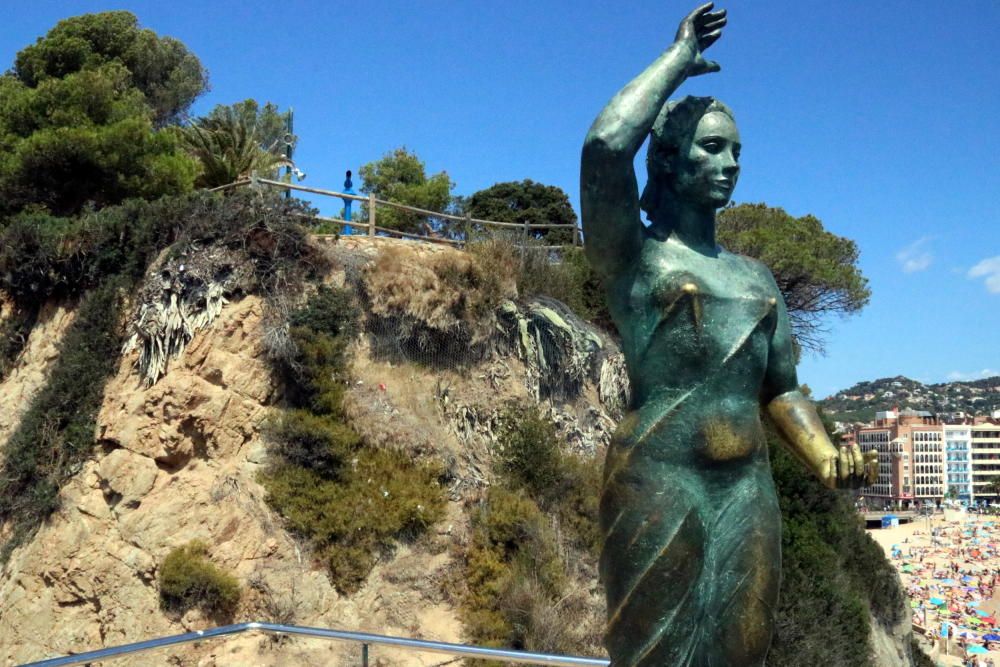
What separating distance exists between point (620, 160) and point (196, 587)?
10375mm

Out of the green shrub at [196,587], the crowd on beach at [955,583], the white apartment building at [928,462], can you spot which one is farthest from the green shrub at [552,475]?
the white apartment building at [928,462]

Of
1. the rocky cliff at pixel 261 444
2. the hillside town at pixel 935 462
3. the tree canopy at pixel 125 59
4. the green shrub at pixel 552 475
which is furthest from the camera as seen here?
the hillside town at pixel 935 462

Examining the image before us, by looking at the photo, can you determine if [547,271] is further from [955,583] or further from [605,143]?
[955,583]

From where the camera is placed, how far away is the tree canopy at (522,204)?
31484 mm

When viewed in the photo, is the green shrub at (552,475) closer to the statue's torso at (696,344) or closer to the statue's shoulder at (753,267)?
the statue's shoulder at (753,267)

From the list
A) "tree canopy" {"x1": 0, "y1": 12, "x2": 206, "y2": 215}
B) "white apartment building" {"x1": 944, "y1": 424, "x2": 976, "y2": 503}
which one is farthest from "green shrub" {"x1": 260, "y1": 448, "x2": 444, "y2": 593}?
Result: "white apartment building" {"x1": 944, "y1": 424, "x2": 976, "y2": 503}

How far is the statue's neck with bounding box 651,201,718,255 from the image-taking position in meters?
3.01

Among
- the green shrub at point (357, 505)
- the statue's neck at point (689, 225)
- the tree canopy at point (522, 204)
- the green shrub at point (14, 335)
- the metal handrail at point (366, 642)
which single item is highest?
the tree canopy at point (522, 204)

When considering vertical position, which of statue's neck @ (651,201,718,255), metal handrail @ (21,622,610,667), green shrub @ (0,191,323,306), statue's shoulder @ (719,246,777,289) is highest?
green shrub @ (0,191,323,306)

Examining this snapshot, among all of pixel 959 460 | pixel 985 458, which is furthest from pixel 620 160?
pixel 985 458

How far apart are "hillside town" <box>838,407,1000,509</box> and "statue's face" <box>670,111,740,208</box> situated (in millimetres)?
105131

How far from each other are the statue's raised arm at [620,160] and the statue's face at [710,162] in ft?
0.56

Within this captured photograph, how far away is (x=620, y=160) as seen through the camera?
110 inches

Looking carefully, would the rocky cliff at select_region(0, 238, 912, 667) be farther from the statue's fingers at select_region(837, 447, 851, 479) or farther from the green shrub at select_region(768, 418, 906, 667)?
the statue's fingers at select_region(837, 447, 851, 479)
